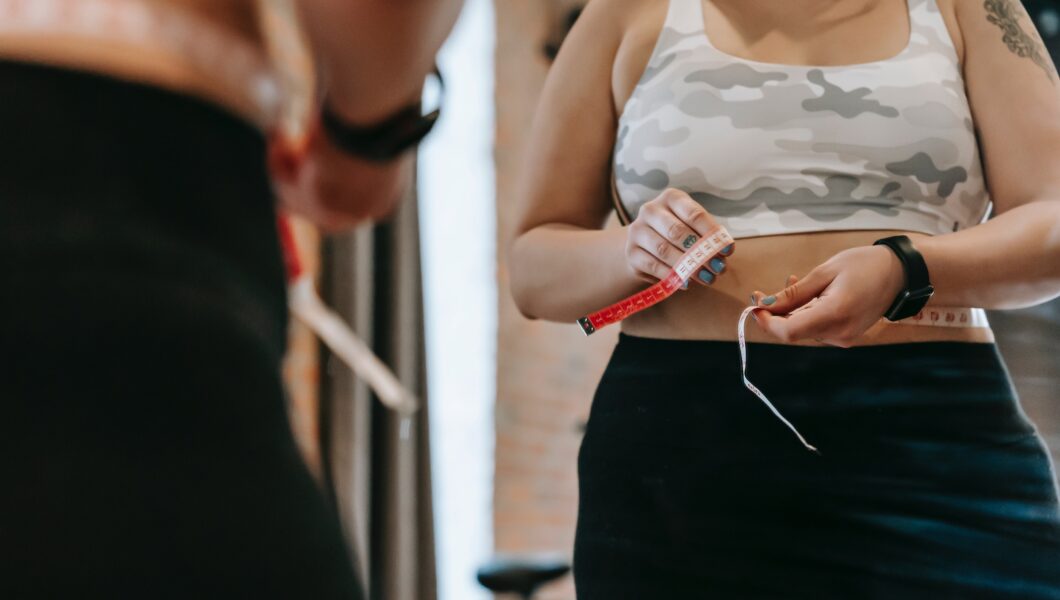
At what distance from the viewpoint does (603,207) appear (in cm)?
110

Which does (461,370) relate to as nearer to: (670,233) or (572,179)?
(572,179)

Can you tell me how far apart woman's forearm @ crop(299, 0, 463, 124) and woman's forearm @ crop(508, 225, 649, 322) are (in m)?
0.46

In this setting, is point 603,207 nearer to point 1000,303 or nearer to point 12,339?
point 1000,303

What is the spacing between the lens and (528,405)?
3.63 meters

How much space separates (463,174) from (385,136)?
117 inches

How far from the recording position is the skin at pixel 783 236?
87cm

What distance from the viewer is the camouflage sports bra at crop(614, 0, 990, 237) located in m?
0.93

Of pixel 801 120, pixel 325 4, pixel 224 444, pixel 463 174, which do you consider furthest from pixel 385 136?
pixel 463 174

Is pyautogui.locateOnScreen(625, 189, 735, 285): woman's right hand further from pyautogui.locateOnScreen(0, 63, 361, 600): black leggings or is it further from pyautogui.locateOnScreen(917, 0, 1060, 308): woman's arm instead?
pyautogui.locateOnScreen(0, 63, 361, 600): black leggings

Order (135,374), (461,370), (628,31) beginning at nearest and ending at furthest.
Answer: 1. (135,374)
2. (628,31)
3. (461,370)

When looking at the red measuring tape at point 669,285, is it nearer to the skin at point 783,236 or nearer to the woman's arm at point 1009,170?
the skin at point 783,236

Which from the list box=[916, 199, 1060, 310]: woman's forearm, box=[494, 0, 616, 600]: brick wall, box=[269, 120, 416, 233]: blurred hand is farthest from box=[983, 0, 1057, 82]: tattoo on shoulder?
box=[494, 0, 616, 600]: brick wall

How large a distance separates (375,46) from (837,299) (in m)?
0.50

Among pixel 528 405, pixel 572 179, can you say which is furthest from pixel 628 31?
pixel 528 405
